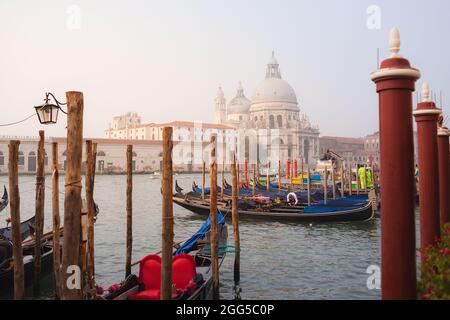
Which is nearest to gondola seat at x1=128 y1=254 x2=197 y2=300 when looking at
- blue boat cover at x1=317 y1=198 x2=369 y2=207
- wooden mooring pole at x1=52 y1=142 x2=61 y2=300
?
wooden mooring pole at x1=52 y1=142 x2=61 y2=300

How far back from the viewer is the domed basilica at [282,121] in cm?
6028

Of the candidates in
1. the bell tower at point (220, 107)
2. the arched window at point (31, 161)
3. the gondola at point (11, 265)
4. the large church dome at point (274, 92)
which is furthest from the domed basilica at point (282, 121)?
the gondola at point (11, 265)

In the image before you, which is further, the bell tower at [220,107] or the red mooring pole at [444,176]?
the bell tower at [220,107]

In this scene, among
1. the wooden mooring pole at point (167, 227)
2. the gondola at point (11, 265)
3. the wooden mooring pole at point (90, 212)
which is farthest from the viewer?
the gondola at point (11, 265)

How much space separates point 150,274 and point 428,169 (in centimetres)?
281

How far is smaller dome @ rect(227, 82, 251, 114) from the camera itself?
6931 cm

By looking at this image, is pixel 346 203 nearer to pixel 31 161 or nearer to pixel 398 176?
pixel 398 176

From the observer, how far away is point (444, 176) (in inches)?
193

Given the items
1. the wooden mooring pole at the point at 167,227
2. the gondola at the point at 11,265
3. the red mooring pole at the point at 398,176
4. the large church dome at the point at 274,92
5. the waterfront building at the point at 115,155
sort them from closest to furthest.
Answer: the red mooring pole at the point at 398,176 → the wooden mooring pole at the point at 167,227 → the gondola at the point at 11,265 → the waterfront building at the point at 115,155 → the large church dome at the point at 274,92

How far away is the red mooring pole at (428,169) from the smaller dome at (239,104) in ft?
215

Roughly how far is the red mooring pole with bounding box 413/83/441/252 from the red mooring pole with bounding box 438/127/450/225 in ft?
3.82

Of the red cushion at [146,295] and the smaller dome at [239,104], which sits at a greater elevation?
the smaller dome at [239,104]

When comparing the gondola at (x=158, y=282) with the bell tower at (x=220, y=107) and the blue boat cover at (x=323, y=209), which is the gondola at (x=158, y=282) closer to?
the blue boat cover at (x=323, y=209)

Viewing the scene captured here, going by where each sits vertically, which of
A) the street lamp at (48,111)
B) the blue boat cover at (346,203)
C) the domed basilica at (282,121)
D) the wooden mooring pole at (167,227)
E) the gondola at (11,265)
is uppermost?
the domed basilica at (282,121)
